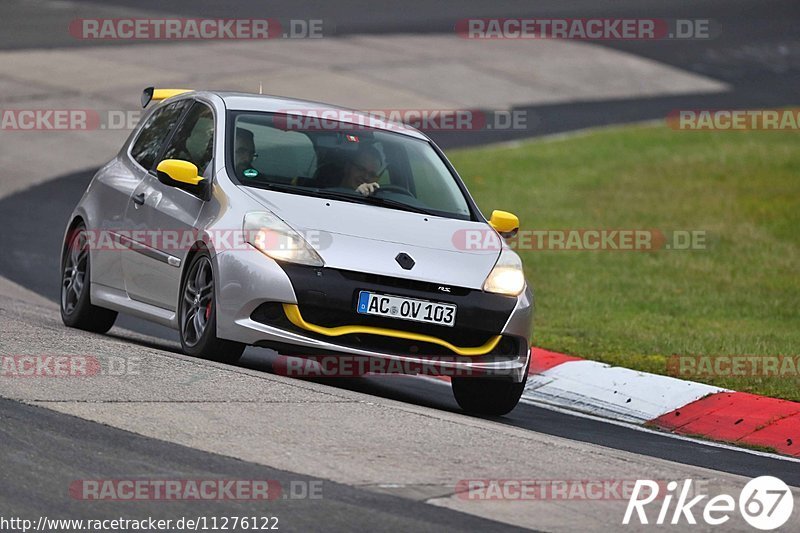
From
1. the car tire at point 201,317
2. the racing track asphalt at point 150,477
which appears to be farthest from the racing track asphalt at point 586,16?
the racing track asphalt at point 150,477

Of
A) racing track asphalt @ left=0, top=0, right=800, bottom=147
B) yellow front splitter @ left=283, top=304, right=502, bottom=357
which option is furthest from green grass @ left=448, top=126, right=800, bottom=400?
yellow front splitter @ left=283, top=304, right=502, bottom=357

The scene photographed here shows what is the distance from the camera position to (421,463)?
7090 millimetres

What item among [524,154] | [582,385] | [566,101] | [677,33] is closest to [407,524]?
[582,385]

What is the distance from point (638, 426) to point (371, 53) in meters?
20.6

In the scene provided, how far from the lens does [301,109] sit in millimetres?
10211

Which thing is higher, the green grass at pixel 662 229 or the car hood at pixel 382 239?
the car hood at pixel 382 239

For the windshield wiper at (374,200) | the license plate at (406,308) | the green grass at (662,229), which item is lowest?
the green grass at (662,229)

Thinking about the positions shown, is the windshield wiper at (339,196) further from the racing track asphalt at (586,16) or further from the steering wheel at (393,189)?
the racing track asphalt at (586,16)

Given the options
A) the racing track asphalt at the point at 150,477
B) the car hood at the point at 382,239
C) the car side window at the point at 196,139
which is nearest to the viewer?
the racing track asphalt at the point at 150,477

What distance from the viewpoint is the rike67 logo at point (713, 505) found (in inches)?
260

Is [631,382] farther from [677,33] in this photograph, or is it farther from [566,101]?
[677,33]

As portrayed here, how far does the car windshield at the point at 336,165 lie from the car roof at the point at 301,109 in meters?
0.08

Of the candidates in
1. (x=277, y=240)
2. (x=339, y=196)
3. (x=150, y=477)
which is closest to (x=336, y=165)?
(x=339, y=196)

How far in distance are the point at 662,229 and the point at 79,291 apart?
919 cm
